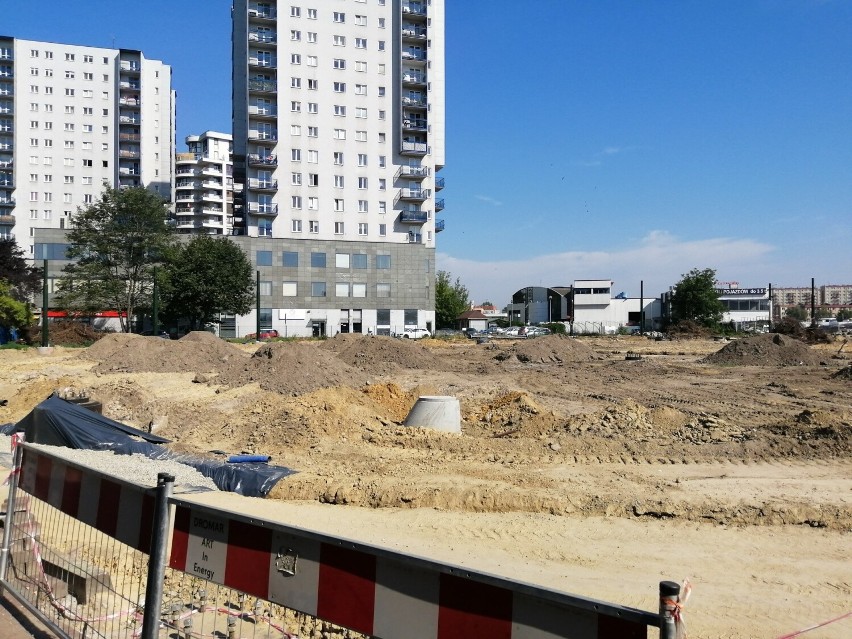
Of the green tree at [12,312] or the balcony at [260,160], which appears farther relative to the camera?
the balcony at [260,160]

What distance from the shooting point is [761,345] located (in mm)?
39219

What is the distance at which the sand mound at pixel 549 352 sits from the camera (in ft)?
126

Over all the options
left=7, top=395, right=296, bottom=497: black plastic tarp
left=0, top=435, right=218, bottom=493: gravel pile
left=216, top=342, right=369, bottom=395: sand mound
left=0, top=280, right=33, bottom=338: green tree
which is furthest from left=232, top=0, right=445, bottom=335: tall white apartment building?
left=0, top=435, right=218, bottom=493: gravel pile

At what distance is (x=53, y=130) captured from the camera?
81.9m

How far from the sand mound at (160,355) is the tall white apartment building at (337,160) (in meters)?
33.5

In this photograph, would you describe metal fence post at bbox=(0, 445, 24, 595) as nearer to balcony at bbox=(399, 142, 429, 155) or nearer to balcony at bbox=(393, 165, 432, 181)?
balcony at bbox=(393, 165, 432, 181)

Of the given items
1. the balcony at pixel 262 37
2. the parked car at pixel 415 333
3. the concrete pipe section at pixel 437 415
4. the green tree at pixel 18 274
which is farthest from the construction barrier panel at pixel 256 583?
the balcony at pixel 262 37

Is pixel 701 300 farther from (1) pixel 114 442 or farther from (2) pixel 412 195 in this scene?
(1) pixel 114 442

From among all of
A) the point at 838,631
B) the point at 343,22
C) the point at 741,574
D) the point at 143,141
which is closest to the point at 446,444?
the point at 741,574

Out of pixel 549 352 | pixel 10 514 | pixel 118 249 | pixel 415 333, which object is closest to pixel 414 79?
pixel 415 333

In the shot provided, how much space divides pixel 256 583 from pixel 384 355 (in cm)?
2938

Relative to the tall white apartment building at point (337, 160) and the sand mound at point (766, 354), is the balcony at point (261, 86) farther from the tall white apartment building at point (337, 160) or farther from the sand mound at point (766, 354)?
the sand mound at point (766, 354)

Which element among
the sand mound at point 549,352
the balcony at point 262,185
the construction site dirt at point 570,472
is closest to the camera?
the construction site dirt at point 570,472

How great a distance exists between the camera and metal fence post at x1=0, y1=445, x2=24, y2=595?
5.10 meters
